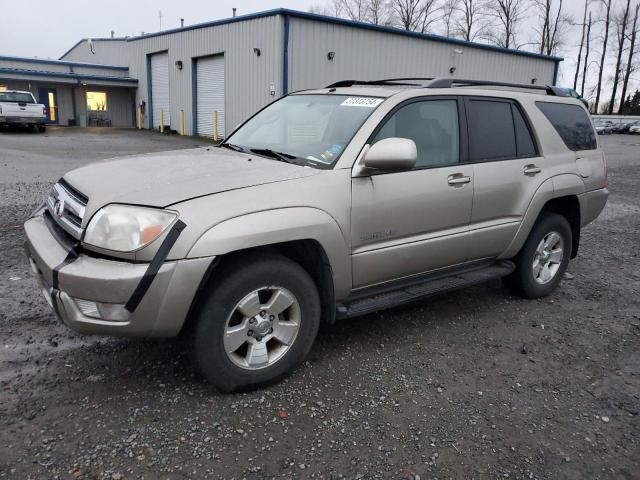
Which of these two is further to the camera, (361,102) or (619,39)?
(619,39)

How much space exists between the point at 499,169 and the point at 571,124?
1.26 meters

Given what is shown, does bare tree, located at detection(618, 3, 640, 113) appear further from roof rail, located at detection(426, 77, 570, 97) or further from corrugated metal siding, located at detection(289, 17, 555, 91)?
roof rail, located at detection(426, 77, 570, 97)

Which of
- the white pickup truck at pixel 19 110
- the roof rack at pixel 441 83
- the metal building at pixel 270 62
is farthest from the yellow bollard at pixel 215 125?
the roof rack at pixel 441 83

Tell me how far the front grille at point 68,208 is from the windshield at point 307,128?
1248 mm

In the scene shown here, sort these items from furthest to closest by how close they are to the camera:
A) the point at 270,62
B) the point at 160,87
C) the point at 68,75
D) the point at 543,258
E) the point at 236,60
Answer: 1. the point at 68,75
2. the point at 160,87
3. the point at 236,60
4. the point at 270,62
5. the point at 543,258

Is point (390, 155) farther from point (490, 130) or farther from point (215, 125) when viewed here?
point (215, 125)

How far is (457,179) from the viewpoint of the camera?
12.4 feet

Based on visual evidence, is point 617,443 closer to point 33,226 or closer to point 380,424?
point 380,424

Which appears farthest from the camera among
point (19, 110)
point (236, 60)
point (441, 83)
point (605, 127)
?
point (605, 127)

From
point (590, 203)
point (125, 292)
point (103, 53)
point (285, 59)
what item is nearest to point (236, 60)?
point (285, 59)

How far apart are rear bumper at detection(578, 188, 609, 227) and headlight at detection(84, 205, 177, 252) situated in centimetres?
382

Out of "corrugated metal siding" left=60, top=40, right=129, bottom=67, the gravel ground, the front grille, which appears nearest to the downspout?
the gravel ground

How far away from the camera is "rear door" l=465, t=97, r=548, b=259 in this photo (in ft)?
13.0

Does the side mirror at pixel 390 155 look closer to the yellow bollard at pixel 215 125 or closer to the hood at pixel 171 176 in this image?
the hood at pixel 171 176
